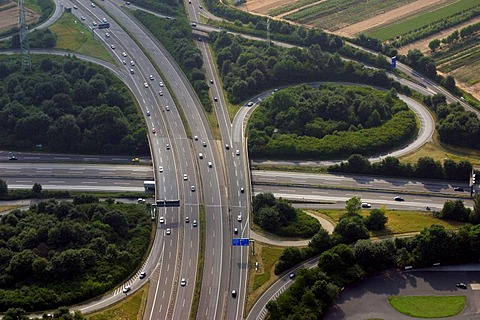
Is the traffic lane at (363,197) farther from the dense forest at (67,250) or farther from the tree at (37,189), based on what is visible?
the tree at (37,189)

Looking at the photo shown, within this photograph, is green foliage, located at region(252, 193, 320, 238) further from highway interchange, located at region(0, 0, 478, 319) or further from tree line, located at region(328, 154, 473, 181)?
tree line, located at region(328, 154, 473, 181)

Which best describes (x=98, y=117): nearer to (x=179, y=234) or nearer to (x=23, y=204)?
(x=23, y=204)

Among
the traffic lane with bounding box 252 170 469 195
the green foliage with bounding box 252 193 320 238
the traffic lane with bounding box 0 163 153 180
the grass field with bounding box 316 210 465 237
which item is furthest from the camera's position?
the traffic lane with bounding box 0 163 153 180

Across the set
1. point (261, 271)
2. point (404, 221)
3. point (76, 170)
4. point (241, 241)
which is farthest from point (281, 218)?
point (76, 170)

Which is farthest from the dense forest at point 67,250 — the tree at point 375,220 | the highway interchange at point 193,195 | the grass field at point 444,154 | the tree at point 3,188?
the grass field at point 444,154

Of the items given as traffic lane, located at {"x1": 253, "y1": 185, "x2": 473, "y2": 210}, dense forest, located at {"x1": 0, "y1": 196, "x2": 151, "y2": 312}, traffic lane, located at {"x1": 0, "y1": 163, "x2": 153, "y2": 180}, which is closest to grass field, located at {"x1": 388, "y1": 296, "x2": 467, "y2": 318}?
traffic lane, located at {"x1": 253, "y1": 185, "x2": 473, "y2": 210}

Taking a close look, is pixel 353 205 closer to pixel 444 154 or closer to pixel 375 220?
pixel 375 220

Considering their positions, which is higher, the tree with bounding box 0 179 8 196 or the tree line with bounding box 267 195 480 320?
the tree with bounding box 0 179 8 196
